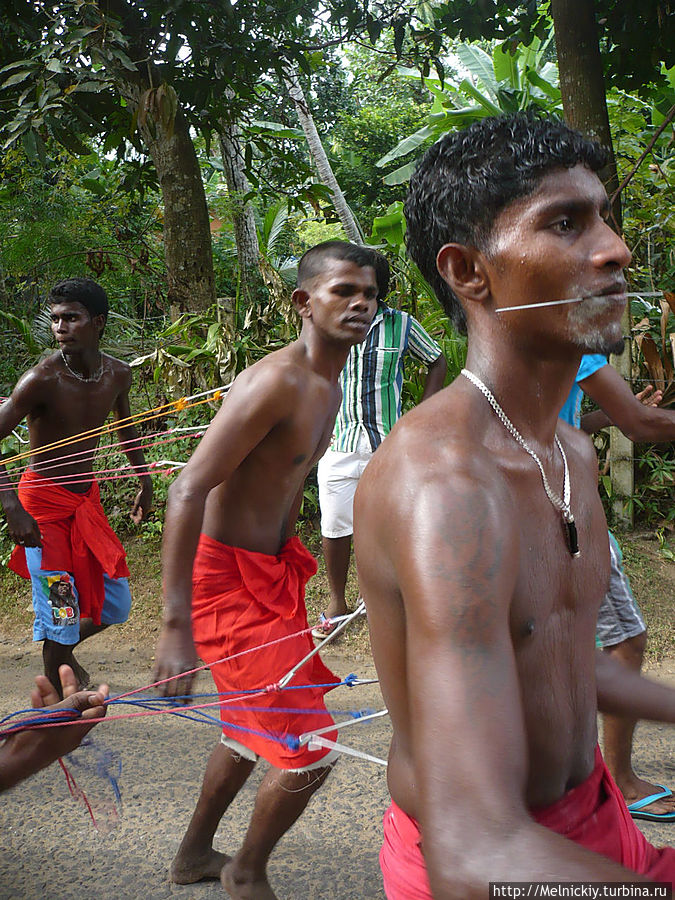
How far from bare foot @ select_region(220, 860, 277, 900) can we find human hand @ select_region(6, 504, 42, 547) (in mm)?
1997

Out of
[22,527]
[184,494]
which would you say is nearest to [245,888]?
[184,494]

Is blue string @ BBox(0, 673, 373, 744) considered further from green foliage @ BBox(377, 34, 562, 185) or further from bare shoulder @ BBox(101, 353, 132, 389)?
green foliage @ BBox(377, 34, 562, 185)

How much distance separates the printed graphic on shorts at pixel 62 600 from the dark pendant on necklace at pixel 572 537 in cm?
326

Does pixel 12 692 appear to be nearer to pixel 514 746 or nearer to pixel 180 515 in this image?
pixel 180 515

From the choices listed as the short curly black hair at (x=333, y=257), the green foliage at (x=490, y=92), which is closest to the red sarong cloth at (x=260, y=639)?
the short curly black hair at (x=333, y=257)

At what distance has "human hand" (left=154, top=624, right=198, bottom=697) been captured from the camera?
218 centimetres

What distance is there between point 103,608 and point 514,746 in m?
3.70

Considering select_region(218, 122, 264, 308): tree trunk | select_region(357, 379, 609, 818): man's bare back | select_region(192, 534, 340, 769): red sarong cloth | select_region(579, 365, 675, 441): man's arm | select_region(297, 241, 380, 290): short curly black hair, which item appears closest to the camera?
select_region(357, 379, 609, 818): man's bare back

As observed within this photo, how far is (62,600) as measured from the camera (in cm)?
408

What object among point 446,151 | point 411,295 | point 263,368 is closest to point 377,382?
point 411,295

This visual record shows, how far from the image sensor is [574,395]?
3025 millimetres

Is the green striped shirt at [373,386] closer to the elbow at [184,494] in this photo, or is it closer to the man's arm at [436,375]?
the man's arm at [436,375]

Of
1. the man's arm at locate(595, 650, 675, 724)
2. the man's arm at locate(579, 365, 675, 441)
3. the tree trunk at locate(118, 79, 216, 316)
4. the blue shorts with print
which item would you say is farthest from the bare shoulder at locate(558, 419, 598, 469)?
the tree trunk at locate(118, 79, 216, 316)

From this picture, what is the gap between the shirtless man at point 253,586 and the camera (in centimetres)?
240
